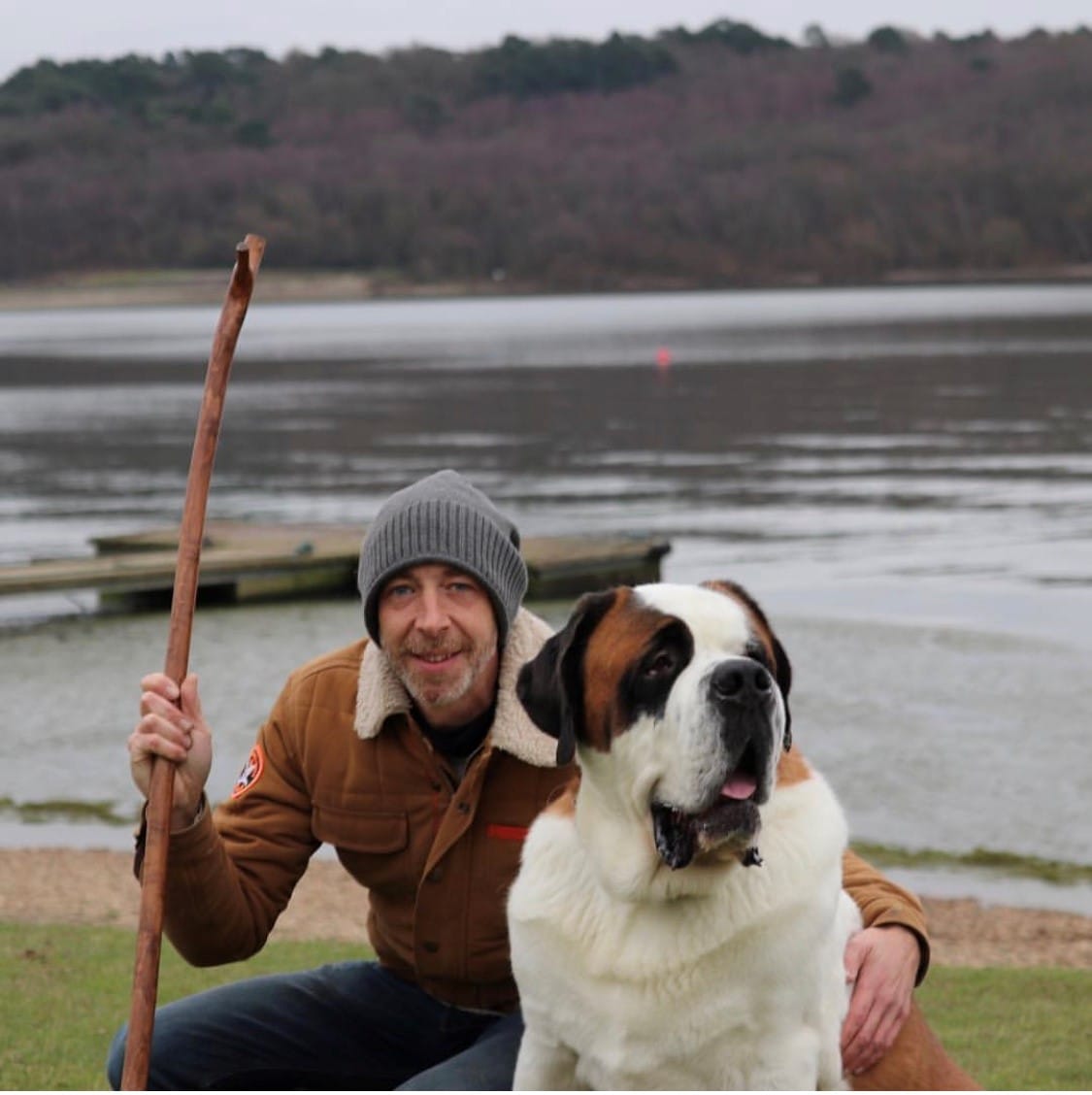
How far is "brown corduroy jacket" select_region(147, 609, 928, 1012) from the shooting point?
4.95 meters

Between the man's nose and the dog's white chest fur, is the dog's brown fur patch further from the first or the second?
the man's nose

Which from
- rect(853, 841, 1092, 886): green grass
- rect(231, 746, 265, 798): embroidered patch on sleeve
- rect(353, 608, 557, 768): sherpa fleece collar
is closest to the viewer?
rect(353, 608, 557, 768): sherpa fleece collar

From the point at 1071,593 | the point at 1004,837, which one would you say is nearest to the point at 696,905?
the point at 1004,837

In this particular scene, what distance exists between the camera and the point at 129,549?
2659 cm

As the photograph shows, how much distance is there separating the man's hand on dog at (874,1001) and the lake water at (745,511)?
25.7 ft

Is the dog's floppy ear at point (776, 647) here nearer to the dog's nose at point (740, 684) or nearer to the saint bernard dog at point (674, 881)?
the saint bernard dog at point (674, 881)

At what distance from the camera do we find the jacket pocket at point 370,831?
508 centimetres

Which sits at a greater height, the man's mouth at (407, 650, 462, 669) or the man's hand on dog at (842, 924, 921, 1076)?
the man's mouth at (407, 650, 462, 669)

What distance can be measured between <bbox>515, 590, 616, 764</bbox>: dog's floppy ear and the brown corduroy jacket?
78cm

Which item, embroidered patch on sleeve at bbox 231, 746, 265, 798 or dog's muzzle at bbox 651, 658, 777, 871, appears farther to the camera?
embroidered patch on sleeve at bbox 231, 746, 265, 798

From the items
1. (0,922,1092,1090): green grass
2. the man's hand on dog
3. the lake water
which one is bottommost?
the lake water

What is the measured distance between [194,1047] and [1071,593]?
19.7 meters

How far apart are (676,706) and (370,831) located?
4.88 ft

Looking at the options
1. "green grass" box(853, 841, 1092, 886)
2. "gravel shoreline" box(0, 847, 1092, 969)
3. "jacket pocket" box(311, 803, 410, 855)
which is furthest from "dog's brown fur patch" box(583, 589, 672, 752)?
"green grass" box(853, 841, 1092, 886)
